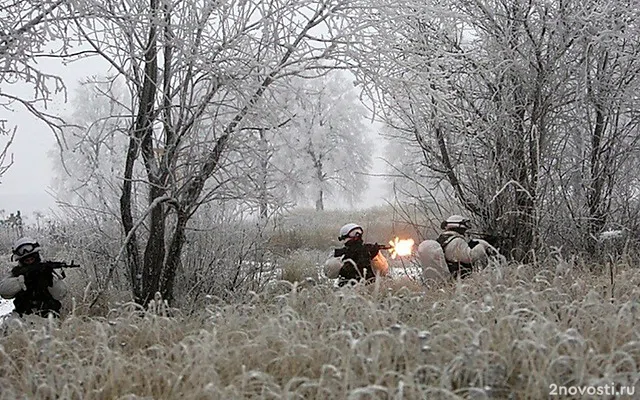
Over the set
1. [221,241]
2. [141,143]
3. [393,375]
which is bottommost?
[393,375]

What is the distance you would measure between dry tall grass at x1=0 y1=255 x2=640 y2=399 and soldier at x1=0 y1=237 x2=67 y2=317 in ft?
2.82

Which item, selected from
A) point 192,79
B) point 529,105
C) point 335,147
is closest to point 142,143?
point 192,79

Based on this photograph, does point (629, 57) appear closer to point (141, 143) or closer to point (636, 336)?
point (636, 336)

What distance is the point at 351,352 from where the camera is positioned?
291 cm

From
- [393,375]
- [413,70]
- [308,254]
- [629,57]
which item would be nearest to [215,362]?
[393,375]

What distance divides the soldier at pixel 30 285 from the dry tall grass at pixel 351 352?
859 mm

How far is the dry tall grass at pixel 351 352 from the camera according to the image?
2666 mm

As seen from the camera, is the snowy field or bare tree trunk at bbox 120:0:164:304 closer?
bare tree trunk at bbox 120:0:164:304

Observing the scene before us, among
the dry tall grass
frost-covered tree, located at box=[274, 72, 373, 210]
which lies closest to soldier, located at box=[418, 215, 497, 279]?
the dry tall grass

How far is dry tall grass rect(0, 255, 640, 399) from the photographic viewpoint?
8.75 feet

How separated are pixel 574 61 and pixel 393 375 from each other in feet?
15.7

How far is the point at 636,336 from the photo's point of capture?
10.1 feet

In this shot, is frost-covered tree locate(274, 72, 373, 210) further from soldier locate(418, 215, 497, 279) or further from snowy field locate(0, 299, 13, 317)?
soldier locate(418, 215, 497, 279)
